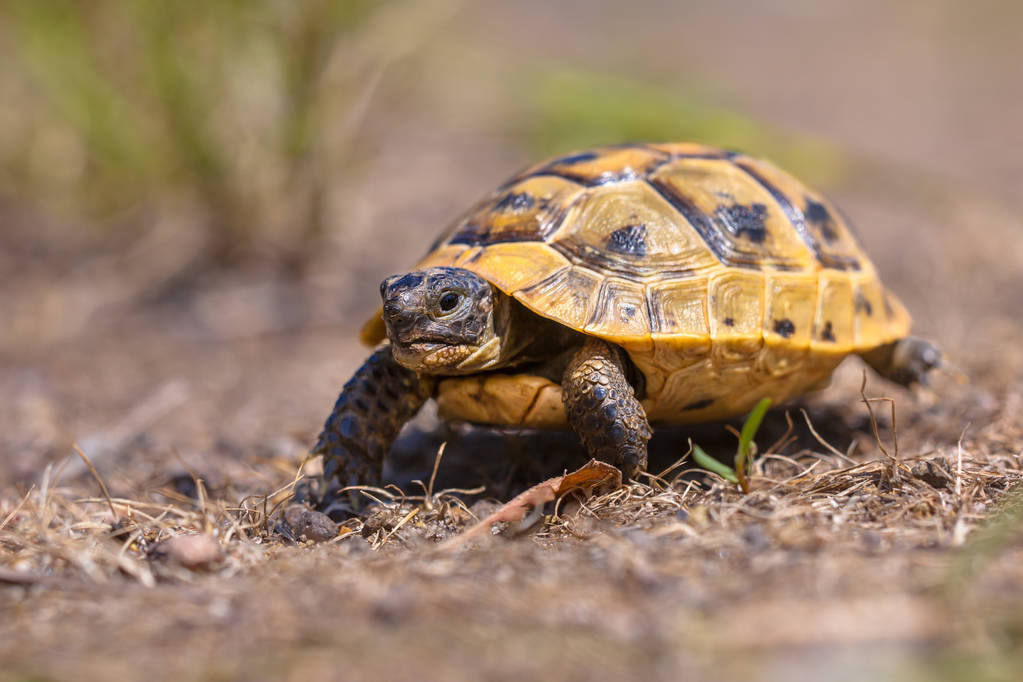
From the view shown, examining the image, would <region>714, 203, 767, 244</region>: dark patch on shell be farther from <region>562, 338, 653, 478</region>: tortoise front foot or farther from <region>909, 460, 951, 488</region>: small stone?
<region>909, 460, 951, 488</region>: small stone

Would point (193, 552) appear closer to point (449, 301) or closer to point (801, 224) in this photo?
point (449, 301)

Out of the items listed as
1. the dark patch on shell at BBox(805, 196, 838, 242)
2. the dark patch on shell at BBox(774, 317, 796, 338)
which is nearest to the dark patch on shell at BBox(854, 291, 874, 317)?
the dark patch on shell at BBox(805, 196, 838, 242)

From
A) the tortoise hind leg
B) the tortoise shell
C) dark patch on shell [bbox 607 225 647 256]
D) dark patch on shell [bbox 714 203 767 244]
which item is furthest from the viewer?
the tortoise hind leg

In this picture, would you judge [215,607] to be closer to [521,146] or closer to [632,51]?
[521,146]

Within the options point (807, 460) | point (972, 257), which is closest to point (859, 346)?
point (807, 460)

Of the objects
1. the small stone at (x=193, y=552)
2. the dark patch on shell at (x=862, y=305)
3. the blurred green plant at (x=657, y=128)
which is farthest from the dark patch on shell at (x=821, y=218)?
the blurred green plant at (x=657, y=128)

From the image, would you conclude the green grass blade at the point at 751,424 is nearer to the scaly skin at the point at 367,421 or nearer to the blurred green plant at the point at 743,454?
the blurred green plant at the point at 743,454
